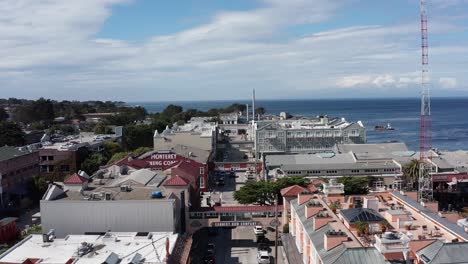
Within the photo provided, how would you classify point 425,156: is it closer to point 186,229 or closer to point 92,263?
point 186,229

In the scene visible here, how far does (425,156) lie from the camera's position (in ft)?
232

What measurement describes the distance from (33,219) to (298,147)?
192 feet

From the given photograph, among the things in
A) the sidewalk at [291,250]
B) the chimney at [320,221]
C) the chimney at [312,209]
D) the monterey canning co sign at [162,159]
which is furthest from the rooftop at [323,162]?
the chimney at [320,221]

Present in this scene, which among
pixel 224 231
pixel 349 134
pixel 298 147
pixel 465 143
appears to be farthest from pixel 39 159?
pixel 465 143

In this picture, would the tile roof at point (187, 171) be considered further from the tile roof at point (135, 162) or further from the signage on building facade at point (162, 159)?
the tile roof at point (135, 162)

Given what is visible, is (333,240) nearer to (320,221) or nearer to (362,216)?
(320,221)

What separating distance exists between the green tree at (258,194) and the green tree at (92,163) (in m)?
33.6

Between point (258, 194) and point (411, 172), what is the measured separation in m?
27.3

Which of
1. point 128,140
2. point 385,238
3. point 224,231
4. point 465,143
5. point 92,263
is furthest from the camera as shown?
point 465,143

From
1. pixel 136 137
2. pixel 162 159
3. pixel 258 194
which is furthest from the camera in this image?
pixel 136 137

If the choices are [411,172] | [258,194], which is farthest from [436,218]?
[411,172]

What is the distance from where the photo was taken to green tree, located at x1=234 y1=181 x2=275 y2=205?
51.4 meters

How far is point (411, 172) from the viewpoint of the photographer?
6644cm

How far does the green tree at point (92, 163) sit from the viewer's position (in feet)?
249
